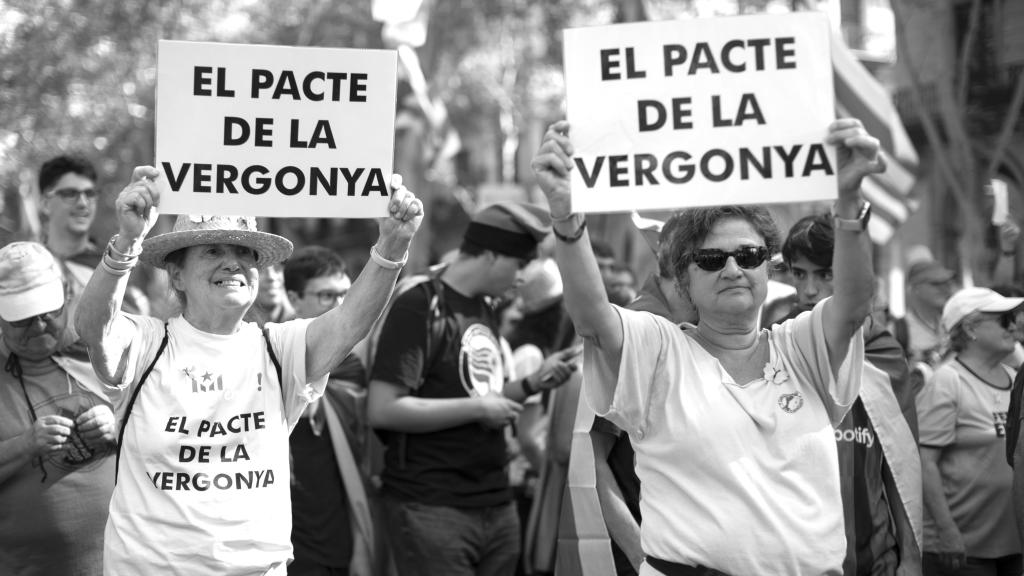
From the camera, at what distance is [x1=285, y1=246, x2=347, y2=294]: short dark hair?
20.1 feet

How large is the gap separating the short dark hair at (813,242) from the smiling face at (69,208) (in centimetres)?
378

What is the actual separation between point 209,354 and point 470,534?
2.03 m

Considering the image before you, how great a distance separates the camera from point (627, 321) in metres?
3.49

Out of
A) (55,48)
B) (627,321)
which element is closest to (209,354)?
(627,321)

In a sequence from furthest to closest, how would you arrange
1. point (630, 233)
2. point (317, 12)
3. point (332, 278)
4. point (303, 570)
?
point (317, 12) → point (630, 233) → point (332, 278) → point (303, 570)

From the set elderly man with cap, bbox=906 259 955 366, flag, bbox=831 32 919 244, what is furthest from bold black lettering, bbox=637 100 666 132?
flag, bbox=831 32 919 244

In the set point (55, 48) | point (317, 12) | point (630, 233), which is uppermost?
point (317, 12)

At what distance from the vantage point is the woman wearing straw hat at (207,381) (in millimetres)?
3623

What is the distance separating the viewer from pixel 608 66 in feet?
11.6

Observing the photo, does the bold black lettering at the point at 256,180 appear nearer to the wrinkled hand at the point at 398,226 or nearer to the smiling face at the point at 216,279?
the smiling face at the point at 216,279

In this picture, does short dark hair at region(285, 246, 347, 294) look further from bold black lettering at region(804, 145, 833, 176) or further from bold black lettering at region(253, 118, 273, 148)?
bold black lettering at region(804, 145, 833, 176)

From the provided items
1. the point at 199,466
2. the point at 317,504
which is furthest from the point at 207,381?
the point at 317,504

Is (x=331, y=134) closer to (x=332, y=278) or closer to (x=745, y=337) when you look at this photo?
(x=745, y=337)

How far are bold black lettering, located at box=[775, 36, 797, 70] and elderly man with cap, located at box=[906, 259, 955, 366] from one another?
4.90 m
